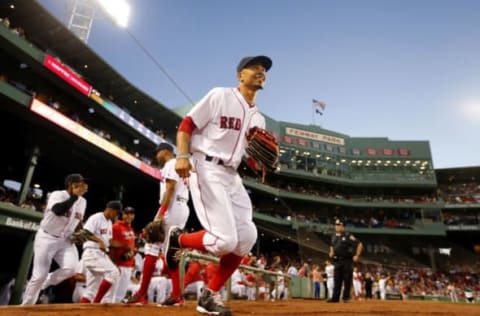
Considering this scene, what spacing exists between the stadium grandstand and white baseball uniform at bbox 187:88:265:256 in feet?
30.4

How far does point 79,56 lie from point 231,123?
71.5 ft

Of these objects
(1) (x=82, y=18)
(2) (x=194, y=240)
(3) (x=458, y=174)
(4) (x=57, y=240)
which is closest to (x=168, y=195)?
(2) (x=194, y=240)

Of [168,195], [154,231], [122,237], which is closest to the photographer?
[154,231]

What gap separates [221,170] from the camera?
2.88 m

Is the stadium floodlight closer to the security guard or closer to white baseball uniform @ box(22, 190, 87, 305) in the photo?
white baseball uniform @ box(22, 190, 87, 305)

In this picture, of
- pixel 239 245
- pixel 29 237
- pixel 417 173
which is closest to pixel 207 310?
pixel 239 245

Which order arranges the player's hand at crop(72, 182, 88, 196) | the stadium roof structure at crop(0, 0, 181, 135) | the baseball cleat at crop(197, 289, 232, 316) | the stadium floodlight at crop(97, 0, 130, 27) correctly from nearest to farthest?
the baseball cleat at crop(197, 289, 232, 316) < the player's hand at crop(72, 182, 88, 196) < the stadium floodlight at crop(97, 0, 130, 27) < the stadium roof structure at crop(0, 0, 181, 135)

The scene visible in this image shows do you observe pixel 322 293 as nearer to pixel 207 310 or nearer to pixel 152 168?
pixel 152 168

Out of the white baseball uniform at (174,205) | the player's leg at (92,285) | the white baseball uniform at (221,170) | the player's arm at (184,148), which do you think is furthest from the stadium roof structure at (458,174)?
the player's arm at (184,148)

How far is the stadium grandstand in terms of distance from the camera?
53.3ft

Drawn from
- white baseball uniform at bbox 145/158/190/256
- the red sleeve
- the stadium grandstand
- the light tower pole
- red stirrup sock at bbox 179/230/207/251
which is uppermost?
the light tower pole

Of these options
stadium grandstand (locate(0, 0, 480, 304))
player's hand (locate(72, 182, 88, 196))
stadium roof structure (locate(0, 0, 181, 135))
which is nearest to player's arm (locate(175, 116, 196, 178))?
player's hand (locate(72, 182, 88, 196))

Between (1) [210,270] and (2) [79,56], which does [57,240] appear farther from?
(2) [79,56]

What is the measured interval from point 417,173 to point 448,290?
19.2m
